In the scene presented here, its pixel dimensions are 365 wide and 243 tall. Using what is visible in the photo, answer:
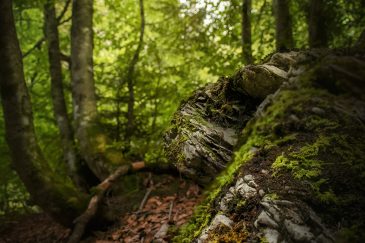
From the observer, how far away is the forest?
2.30m

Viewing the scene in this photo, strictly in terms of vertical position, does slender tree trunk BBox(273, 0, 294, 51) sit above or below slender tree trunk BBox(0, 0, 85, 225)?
above

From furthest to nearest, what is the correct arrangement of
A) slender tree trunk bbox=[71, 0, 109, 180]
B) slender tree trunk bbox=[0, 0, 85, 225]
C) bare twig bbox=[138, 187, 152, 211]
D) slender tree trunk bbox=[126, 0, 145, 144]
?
slender tree trunk bbox=[126, 0, 145, 144] < slender tree trunk bbox=[71, 0, 109, 180] < bare twig bbox=[138, 187, 152, 211] < slender tree trunk bbox=[0, 0, 85, 225]

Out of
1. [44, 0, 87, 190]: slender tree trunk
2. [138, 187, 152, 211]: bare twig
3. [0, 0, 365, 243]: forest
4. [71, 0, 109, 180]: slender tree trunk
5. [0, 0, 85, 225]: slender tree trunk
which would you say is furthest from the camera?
[44, 0, 87, 190]: slender tree trunk

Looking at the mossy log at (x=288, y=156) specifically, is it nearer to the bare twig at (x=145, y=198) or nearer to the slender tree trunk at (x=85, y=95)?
the bare twig at (x=145, y=198)

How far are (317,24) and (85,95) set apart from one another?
4895 millimetres

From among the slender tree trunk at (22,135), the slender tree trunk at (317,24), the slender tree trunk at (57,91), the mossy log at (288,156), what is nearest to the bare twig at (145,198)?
the slender tree trunk at (22,135)

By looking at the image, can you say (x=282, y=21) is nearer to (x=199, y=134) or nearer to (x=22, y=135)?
(x=199, y=134)

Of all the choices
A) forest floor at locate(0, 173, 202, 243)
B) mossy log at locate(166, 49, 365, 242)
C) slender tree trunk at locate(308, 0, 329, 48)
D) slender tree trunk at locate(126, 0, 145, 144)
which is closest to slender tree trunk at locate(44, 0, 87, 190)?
slender tree trunk at locate(126, 0, 145, 144)

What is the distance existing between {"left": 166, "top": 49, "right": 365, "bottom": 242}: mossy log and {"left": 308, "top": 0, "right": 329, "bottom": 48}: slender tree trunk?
12.1 ft

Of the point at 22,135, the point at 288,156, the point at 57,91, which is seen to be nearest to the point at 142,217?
the point at 22,135

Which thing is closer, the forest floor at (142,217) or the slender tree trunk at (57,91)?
the forest floor at (142,217)

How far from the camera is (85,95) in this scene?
7.96m

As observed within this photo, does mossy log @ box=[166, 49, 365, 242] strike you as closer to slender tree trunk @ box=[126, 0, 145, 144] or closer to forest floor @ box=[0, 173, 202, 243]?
forest floor @ box=[0, 173, 202, 243]

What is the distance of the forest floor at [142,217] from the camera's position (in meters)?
5.22
